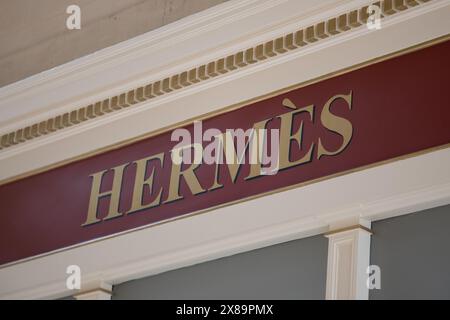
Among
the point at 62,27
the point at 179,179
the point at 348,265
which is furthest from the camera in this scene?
the point at 62,27

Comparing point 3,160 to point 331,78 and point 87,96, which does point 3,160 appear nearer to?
point 87,96

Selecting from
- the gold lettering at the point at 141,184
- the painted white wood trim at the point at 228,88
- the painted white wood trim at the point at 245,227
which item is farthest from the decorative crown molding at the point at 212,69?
the painted white wood trim at the point at 245,227

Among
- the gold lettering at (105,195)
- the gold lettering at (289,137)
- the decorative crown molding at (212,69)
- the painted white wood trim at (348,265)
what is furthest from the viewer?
the gold lettering at (105,195)

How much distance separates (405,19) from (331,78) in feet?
1.38

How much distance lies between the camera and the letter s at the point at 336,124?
4883 millimetres

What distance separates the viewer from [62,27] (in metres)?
6.31

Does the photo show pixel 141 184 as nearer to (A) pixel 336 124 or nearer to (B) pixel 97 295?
(B) pixel 97 295

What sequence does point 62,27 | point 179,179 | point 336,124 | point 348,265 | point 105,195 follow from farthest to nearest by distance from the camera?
point 62,27 < point 105,195 < point 179,179 < point 336,124 < point 348,265

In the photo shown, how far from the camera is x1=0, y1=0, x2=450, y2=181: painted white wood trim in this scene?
4.93 meters

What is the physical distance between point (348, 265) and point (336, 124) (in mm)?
660

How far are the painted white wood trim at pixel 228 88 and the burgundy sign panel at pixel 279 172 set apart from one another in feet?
0.21

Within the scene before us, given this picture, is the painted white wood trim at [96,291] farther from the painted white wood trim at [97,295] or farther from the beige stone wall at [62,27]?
the beige stone wall at [62,27]

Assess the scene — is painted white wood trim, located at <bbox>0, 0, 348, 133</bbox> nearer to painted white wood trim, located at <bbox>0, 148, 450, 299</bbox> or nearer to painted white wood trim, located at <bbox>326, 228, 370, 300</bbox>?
painted white wood trim, located at <bbox>0, 148, 450, 299</bbox>

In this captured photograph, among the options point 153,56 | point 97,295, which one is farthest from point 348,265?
point 153,56
